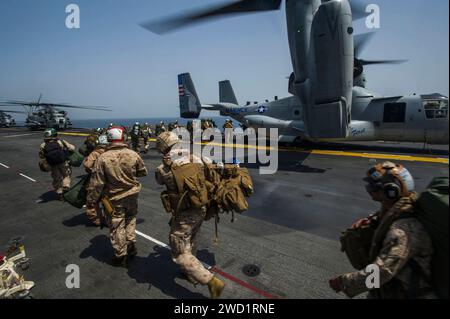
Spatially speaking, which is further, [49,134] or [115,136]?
[49,134]

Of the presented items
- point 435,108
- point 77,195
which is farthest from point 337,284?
point 435,108

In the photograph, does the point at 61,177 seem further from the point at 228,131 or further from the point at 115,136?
the point at 228,131

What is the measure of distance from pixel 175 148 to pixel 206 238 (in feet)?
6.74

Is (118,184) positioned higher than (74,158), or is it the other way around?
(74,158)

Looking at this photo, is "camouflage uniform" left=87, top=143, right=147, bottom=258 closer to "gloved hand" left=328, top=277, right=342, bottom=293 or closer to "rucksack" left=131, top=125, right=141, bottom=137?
"gloved hand" left=328, top=277, right=342, bottom=293

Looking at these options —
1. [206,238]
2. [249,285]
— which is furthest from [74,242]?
[249,285]

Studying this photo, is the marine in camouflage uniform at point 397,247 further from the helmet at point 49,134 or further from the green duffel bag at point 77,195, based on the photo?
the helmet at point 49,134

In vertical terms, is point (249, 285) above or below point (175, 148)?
below

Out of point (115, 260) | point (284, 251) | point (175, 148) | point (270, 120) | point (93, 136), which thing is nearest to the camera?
point (175, 148)

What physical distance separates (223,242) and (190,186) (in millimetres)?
1849

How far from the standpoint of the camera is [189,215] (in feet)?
9.49

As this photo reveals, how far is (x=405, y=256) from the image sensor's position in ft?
5.24
